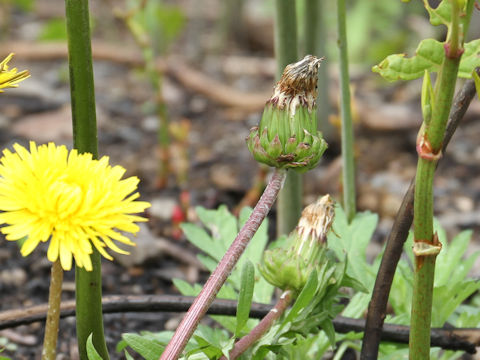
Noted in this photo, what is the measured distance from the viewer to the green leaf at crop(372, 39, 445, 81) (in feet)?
2.50

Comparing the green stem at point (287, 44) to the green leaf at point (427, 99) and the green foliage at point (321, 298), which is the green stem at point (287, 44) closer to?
the green foliage at point (321, 298)

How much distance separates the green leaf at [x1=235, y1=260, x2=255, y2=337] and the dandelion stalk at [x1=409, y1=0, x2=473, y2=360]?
0.21m

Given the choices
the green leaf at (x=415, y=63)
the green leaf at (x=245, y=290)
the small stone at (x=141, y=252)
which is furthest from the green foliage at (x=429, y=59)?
the small stone at (x=141, y=252)

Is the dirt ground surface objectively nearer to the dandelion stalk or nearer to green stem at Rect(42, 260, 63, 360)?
green stem at Rect(42, 260, 63, 360)

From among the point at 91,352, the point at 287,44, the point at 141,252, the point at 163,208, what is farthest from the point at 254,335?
the point at 163,208

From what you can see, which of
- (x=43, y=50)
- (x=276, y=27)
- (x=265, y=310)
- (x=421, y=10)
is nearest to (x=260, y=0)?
(x=421, y=10)

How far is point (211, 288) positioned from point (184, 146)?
157 centimetres

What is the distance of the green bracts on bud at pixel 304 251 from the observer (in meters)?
0.87

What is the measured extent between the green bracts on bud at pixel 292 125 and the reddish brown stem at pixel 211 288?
52mm

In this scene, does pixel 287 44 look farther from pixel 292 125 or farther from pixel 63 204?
pixel 63 204

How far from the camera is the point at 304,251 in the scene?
0.87m

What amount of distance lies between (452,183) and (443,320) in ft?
4.94

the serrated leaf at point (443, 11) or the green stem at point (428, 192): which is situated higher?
the serrated leaf at point (443, 11)

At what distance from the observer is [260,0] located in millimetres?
5566
